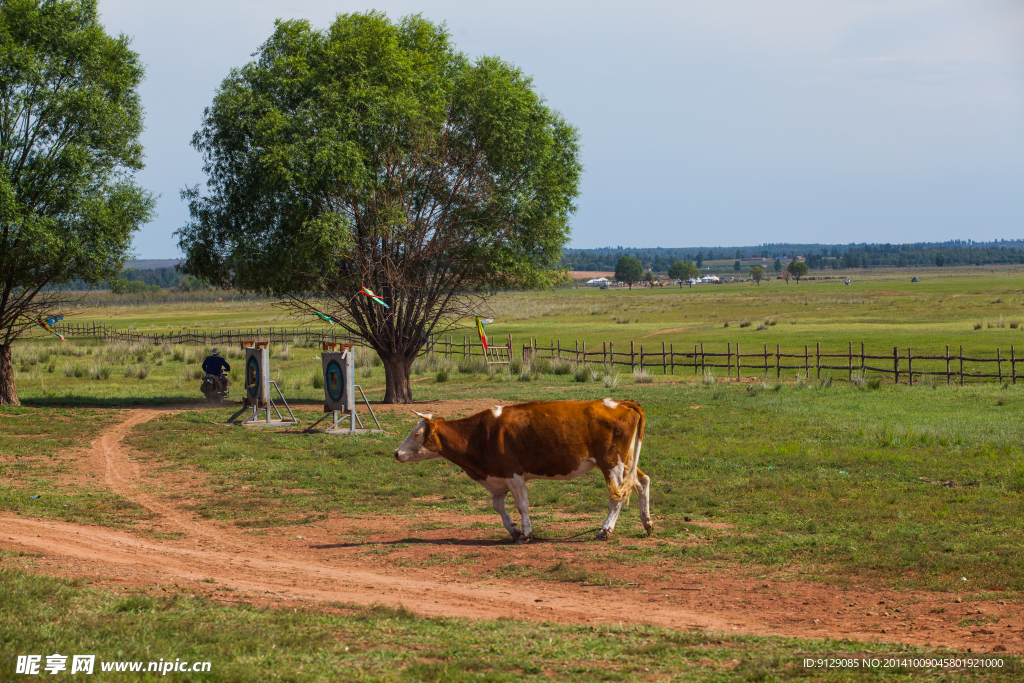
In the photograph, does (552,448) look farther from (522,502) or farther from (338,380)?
(338,380)

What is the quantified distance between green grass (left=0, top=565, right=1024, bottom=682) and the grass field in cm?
3

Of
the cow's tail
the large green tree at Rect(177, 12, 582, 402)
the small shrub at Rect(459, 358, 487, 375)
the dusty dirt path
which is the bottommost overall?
the small shrub at Rect(459, 358, 487, 375)

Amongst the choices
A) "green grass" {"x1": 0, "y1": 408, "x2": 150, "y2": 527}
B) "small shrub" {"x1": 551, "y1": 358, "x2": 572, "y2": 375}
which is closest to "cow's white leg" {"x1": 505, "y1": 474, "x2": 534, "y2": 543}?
"green grass" {"x1": 0, "y1": 408, "x2": 150, "y2": 527}

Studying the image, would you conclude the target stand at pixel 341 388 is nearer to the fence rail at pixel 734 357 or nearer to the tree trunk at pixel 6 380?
the fence rail at pixel 734 357

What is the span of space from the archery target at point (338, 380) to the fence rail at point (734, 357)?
9.98 meters

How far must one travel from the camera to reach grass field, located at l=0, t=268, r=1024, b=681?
7.62 m

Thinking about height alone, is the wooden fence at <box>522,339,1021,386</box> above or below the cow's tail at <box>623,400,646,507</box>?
below

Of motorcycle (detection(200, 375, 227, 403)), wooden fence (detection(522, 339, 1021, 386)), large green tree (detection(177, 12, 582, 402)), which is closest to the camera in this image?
large green tree (detection(177, 12, 582, 402))

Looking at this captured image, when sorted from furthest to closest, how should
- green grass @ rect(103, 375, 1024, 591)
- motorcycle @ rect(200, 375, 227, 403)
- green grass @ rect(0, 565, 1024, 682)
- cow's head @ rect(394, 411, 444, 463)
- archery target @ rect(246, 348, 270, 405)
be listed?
motorcycle @ rect(200, 375, 227, 403), archery target @ rect(246, 348, 270, 405), cow's head @ rect(394, 411, 444, 463), green grass @ rect(103, 375, 1024, 591), green grass @ rect(0, 565, 1024, 682)

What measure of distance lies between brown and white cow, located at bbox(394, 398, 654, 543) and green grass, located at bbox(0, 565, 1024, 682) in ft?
13.2

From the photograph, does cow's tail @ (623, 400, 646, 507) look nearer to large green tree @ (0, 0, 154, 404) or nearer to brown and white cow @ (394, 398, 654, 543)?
brown and white cow @ (394, 398, 654, 543)

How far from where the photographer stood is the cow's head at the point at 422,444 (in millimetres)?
13305

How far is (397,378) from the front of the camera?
106 feet

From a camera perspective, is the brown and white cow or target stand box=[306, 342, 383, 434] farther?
target stand box=[306, 342, 383, 434]
